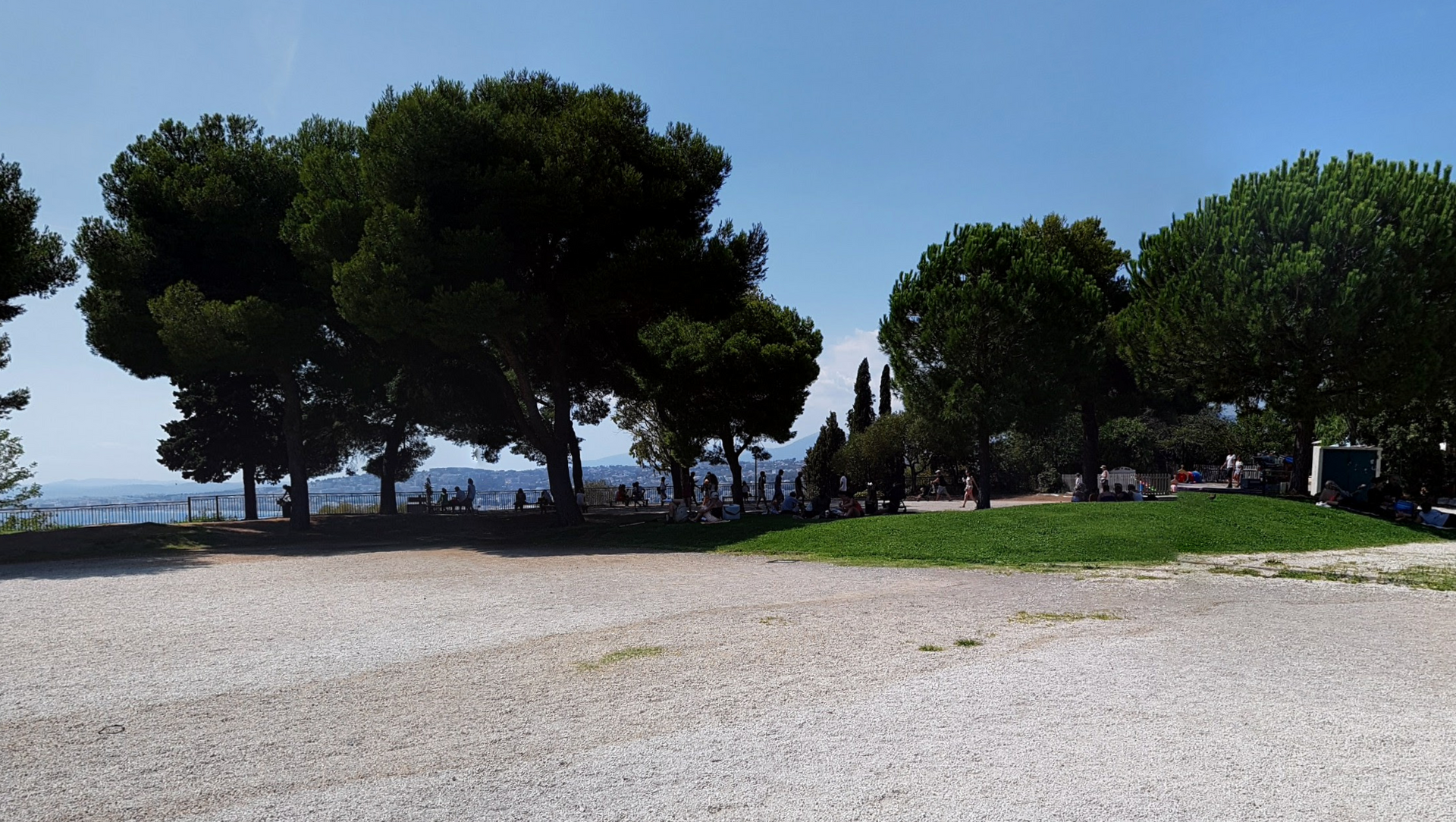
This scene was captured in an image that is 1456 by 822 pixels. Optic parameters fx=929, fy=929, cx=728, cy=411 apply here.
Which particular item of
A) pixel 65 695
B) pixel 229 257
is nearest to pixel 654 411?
pixel 229 257

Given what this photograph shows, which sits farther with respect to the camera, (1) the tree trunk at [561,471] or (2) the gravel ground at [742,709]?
(1) the tree trunk at [561,471]

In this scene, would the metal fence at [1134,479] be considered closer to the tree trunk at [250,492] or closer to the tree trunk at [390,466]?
the tree trunk at [390,466]

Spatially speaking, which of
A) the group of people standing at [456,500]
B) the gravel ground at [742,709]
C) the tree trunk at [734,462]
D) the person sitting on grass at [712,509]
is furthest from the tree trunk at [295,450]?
the gravel ground at [742,709]

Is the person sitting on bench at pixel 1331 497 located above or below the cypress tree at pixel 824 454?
below

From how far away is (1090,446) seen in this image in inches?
1158

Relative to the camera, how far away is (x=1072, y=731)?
15.9ft

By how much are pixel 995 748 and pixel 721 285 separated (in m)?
18.7

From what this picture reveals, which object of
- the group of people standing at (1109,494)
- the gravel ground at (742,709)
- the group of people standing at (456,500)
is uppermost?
the group of people standing at (456,500)

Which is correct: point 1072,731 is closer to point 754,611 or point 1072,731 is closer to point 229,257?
point 754,611

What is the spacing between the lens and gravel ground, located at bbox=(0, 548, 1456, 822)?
403 cm

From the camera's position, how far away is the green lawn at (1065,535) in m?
14.3

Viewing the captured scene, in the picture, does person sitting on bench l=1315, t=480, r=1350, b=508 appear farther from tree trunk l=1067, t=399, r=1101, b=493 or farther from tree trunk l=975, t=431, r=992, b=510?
tree trunk l=1067, t=399, r=1101, b=493

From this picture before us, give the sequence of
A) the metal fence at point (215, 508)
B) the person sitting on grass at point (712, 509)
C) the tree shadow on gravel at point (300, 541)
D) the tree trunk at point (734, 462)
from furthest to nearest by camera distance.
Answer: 1. the tree trunk at point (734, 462)
2. the metal fence at point (215, 508)
3. the person sitting on grass at point (712, 509)
4. the tree shadow on gravel at point (300, 541)

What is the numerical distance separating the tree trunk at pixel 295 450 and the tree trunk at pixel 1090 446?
2273 centimetres
